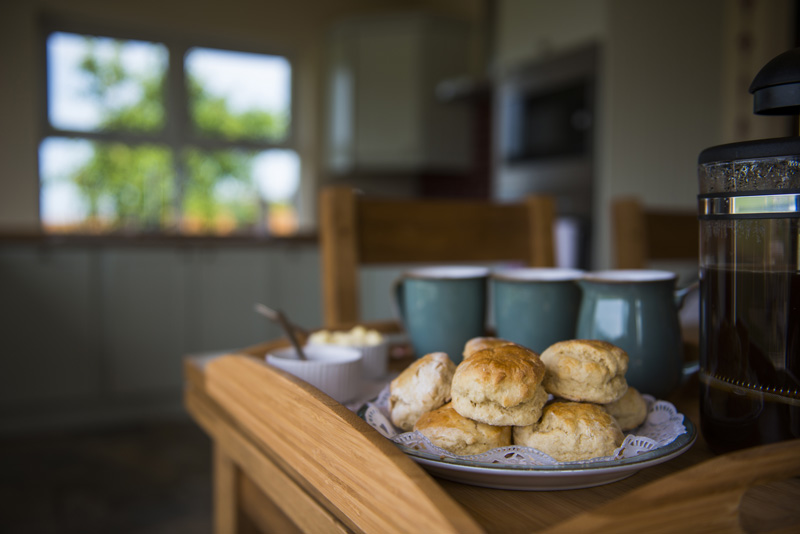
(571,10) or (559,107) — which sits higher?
(571,10)

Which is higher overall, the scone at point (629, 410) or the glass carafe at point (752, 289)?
the glass carafe at point (752, 289)

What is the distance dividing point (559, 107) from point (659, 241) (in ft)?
6.09

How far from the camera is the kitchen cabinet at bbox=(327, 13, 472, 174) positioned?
14.4 ft

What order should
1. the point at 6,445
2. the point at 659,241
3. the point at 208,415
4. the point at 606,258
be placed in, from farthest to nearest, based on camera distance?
the point at 606,258 → the point at 6,445 → the point at 659,241 → the point at 208,415

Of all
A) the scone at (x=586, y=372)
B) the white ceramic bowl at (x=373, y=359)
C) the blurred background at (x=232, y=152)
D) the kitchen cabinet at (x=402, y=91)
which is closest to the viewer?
the scone at (x=586, y=372)

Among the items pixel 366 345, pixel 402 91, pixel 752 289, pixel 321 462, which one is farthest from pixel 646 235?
pixel 402 91

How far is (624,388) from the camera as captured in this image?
1.40 ft

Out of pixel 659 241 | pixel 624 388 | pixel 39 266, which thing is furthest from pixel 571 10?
pixel 624 388

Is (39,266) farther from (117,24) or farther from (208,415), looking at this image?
(208,415)

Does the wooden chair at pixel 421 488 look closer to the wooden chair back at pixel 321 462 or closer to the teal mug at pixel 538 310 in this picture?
the wooden chair back at pixel 321 462

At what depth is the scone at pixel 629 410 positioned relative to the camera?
0.44 m

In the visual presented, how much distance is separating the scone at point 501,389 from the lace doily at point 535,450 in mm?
21

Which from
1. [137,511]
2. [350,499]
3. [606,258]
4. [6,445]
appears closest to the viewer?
[350,499]

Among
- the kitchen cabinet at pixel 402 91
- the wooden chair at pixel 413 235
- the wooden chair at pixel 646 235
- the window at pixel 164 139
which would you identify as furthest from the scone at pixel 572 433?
the kitchen cabinet at pixel 402 91
